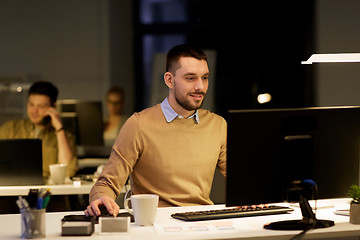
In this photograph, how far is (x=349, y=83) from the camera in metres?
6.91

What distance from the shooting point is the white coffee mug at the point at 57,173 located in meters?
3.74

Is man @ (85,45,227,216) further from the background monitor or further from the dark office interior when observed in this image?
the dark office interior

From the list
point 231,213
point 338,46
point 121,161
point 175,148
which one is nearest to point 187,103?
point 175,148

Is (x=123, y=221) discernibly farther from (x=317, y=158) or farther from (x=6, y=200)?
(x=6, y=200)

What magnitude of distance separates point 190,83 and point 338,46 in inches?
180

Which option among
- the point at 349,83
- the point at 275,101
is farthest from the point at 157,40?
the point at 349,83

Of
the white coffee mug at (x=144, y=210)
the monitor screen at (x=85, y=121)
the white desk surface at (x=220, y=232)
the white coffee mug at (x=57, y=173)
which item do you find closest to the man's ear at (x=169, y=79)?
the white desk surface at (x=220, y=232)

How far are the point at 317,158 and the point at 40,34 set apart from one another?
534 centimetres

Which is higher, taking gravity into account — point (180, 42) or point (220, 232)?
point (180, 42)

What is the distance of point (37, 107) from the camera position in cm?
447

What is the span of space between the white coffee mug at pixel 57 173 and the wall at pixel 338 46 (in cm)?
400

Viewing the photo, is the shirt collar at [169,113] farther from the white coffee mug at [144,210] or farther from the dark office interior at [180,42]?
the dark office interior at [180,42]

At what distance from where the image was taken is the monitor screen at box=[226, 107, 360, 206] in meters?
2.01

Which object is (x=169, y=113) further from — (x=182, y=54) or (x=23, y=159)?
(x=23, y=159)
